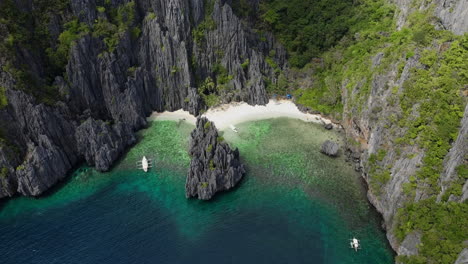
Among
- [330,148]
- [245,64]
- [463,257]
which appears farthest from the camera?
[245,64]

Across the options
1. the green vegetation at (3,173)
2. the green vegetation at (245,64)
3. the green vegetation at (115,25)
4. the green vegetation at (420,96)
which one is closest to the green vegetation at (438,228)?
the green vegetation at (420,96)

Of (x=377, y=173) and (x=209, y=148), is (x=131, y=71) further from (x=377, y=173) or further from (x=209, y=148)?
(x=377, y=173)

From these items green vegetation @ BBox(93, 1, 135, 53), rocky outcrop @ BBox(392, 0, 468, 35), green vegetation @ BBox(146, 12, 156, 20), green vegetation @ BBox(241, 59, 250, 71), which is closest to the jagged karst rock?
green vegetation @ BBox(93, 1, 135, 53)

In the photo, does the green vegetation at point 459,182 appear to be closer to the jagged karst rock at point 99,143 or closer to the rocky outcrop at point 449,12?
the rocky outcrop at point 449,12

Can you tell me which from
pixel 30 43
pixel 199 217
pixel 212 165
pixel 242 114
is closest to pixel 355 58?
pixel 242 114

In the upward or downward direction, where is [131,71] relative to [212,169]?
upward

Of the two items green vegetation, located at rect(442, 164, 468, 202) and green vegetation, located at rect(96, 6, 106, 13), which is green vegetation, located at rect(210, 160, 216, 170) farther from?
green vegetation, located at rect(96, 6, 106, 13)
